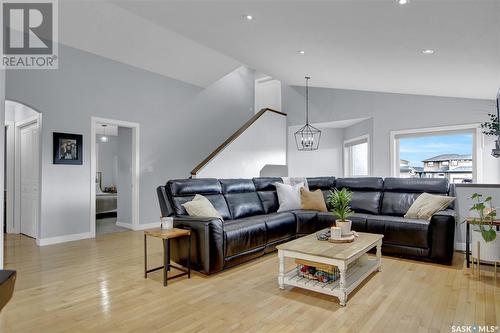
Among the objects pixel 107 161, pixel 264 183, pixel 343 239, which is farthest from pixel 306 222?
pixel 107 161

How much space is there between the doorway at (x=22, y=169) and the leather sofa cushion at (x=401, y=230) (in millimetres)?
5054

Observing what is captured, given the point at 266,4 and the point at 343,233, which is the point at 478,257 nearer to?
the point at 343,233

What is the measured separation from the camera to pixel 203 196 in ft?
12.5

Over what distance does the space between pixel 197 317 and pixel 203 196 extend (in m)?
1.73

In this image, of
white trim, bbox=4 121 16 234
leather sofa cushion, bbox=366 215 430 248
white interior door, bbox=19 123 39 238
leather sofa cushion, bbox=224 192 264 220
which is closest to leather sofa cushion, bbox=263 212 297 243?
leather sofa cushion, bbox=224 192 264 220

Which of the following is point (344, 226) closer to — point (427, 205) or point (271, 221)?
point (271, 221)

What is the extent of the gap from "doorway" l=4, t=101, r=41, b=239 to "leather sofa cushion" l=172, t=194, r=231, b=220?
2735mm

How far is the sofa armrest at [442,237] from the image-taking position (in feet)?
11.1

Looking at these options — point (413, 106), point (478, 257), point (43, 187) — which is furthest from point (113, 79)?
point (478, 257)

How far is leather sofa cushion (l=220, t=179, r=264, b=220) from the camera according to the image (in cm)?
415

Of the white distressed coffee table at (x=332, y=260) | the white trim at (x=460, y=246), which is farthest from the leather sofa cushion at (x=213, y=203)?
the white trim at (x=460, y=246)

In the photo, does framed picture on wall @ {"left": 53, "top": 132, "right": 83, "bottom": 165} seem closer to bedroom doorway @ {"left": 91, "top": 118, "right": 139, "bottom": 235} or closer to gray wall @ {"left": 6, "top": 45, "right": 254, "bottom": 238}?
gray wall @ {"left": 6, "top": 45, "right": 254, "bottom": 238}

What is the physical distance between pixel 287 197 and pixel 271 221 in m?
0.98

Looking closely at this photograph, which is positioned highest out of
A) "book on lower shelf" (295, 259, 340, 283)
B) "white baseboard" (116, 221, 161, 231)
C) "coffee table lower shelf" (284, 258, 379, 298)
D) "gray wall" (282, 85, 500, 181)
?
"gray wall" (282, 85, 500, 181)
